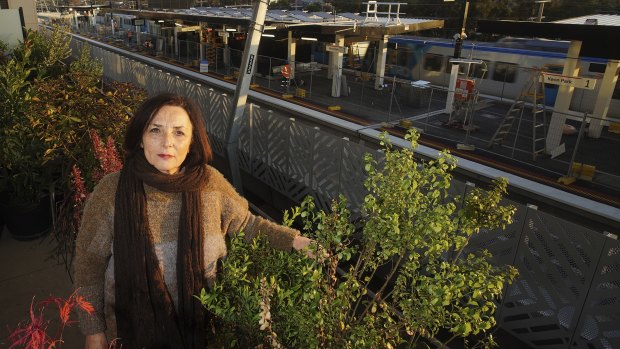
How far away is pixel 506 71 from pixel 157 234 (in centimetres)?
2201

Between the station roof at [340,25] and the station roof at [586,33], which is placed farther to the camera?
the station roof at [340,25]

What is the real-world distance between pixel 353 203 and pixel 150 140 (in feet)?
15.9

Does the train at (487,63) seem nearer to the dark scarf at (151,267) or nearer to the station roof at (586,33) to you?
the station roof at (586,33)

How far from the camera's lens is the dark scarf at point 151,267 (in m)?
2.15

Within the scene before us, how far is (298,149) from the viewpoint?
25.1 feet

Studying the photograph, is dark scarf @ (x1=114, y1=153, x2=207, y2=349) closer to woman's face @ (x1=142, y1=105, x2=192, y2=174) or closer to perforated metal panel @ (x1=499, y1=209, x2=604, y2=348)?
woman's face @ (x1=142, y1=105, x2=192, y2=174)

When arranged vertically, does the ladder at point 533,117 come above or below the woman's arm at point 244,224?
below

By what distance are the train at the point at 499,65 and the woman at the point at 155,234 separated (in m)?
17.9

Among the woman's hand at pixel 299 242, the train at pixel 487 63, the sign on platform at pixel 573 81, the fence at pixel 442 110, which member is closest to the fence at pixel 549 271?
the woman's hand at pixel 299 242

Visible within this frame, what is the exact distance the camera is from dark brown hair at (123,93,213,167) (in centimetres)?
219

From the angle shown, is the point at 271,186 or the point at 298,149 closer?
the point at 298,149

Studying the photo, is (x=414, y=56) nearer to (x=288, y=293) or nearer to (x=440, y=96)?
(x=440, y=96)

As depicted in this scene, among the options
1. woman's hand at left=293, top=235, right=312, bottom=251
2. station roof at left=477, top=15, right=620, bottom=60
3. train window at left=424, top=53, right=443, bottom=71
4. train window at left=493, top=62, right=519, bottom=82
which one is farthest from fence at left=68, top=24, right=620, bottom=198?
woman's hand at left=293, top=235, right=312, bottom=251

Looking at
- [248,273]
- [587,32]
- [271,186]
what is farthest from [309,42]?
[248,273]
